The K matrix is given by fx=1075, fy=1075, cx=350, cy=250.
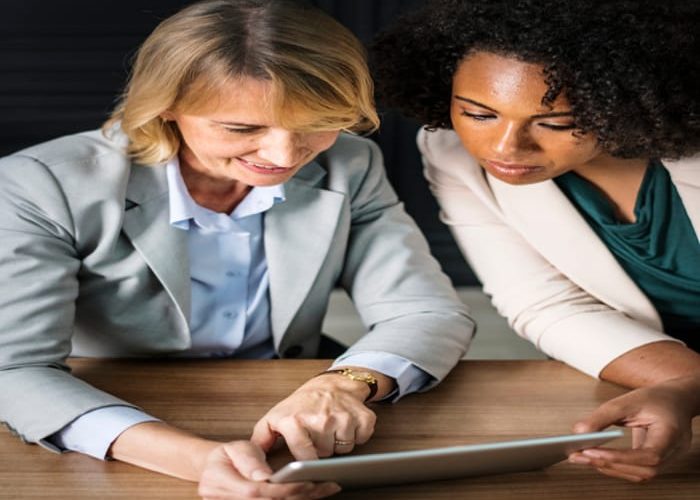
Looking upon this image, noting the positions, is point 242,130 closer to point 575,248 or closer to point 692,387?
point 575,248

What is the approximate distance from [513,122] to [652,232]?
0.42 metres

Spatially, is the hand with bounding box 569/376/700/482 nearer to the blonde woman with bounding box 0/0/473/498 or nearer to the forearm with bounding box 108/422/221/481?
the blonde woman with bounding box 0/0/473/498

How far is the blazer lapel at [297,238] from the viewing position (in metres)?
1.83

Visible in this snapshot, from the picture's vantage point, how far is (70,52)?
2.75 m

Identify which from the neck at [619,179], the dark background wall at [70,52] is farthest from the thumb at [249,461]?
the dark background wall at [70,52]

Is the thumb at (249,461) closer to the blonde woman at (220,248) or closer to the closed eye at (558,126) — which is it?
the blonde woman at (220,248)

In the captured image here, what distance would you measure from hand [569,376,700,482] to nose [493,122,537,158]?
42 centimetres

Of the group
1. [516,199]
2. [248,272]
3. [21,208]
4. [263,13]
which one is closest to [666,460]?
[516,199]

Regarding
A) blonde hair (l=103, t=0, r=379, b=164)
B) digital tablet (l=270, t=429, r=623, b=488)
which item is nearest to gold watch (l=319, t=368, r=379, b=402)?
digital tablet (l=270, t=429, r=623, b=488)

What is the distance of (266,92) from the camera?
1583 millimetres

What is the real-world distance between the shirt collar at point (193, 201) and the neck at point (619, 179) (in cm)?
59

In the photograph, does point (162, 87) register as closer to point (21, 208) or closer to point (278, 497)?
point (21, 208)

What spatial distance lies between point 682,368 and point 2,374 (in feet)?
3.42

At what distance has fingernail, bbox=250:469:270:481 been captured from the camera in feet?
4.34
